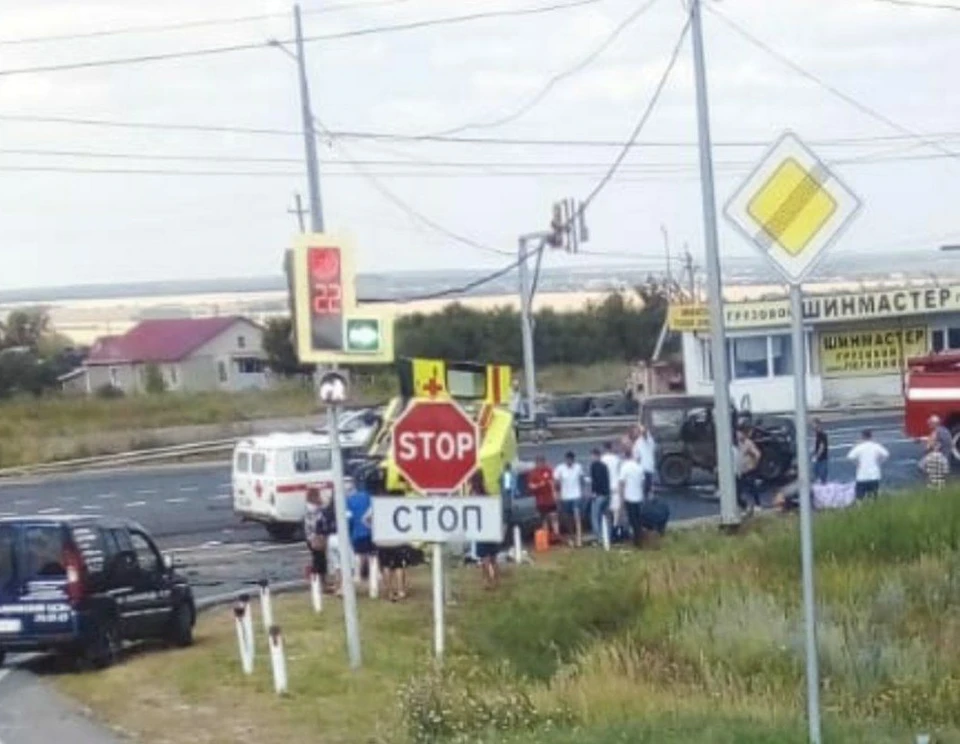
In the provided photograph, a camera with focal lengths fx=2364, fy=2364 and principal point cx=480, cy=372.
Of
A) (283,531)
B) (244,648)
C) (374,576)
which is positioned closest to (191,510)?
(283,531)

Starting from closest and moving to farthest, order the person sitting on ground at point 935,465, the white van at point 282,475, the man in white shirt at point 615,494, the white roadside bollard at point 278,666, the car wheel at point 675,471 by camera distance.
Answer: the white roadside bollard at point 278,666 → the man in white shirt at point 615,494 → the person sitting on ground at point 935,465 → the white van at point 282,475 → the car wheel at point 675,471

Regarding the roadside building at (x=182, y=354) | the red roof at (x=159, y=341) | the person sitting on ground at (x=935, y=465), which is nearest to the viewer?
the person sitting on ground at (x=935, y=465)

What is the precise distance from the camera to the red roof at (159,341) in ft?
409

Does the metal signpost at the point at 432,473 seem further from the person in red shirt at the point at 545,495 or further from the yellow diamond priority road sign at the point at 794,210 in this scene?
the person in red shirt at the point at 545,495

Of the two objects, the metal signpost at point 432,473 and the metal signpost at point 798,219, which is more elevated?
the metal signpost at point 798,219

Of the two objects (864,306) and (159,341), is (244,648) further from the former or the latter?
(159,341)

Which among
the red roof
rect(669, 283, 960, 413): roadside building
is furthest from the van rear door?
the red roof

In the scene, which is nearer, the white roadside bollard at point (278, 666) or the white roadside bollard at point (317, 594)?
the white roadside bollard at point (278, 666)

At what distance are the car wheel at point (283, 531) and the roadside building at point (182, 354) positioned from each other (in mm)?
73163

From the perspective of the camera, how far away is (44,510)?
167 ft

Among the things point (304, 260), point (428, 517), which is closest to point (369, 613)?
point (304, 260)

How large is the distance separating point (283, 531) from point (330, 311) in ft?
73.0

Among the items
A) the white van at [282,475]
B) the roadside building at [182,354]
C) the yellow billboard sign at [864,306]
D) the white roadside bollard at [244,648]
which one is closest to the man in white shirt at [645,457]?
the white van at [282,475]

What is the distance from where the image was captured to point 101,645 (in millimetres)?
24922
